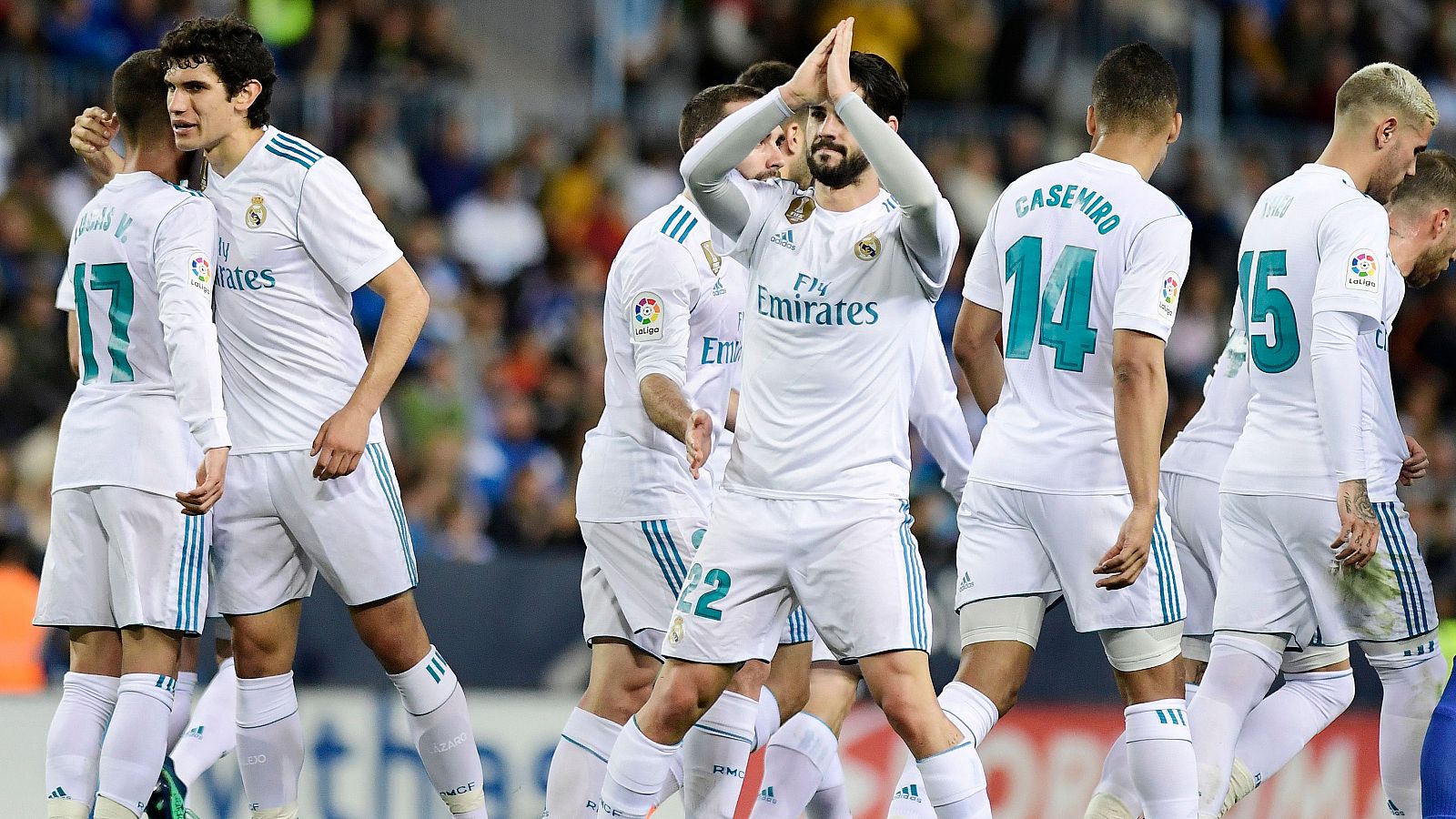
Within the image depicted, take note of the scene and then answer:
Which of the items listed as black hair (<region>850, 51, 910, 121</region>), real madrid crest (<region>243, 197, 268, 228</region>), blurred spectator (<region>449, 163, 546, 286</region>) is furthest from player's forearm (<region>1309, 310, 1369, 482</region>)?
blurred spectator (<region>449, 163, 546, 286</region>)

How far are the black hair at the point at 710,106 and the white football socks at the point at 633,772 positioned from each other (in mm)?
1950

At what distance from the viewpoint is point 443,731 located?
5691mm

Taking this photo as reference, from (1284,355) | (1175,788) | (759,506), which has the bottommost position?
(1175,788)

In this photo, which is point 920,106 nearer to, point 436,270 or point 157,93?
point 436,270

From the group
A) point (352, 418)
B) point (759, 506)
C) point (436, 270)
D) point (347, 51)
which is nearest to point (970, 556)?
point (759, 506)

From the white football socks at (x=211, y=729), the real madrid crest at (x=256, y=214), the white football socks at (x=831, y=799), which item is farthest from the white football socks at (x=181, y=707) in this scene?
the white football socks at (x=831, y=799)

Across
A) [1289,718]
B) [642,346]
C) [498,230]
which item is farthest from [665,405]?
[498,230]

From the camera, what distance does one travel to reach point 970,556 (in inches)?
218

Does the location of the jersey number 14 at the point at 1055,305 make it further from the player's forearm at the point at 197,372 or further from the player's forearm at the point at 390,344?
the player's forearm at the point at 197,372

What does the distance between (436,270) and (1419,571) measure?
24.6 ft

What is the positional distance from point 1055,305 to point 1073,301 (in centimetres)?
5

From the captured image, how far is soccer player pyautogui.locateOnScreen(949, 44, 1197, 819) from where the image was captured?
5320mm

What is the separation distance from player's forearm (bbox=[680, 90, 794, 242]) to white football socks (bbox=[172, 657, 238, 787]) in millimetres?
2572

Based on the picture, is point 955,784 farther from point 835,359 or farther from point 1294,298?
point 1294,298
